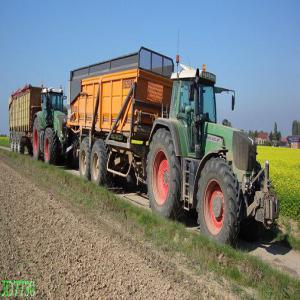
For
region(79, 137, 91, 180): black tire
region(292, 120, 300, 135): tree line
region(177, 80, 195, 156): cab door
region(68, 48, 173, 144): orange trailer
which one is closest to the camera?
region(177, 80, 195, 156): cab door

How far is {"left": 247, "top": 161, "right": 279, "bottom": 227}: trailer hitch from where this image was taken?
5469 mm

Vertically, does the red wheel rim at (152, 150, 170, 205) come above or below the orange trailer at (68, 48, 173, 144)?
below

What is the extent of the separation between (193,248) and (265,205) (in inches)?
45.2

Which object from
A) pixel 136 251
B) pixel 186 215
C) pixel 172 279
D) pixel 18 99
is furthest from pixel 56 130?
pixel 172 279

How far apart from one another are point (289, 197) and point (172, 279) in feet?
16.0

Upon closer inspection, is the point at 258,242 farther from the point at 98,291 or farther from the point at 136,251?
the point at 98,291

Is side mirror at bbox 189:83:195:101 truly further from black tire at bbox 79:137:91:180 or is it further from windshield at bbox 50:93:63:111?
windshield at bbox 50:93:63:111

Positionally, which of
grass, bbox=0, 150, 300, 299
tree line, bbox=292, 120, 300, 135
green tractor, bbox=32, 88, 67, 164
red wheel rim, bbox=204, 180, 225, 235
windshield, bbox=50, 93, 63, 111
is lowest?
grass, bbox=0, 150, 300, 299

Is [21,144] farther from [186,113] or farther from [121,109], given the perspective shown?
[186,113]

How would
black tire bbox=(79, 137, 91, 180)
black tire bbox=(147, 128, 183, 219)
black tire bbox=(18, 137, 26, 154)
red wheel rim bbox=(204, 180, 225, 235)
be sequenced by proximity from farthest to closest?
1. black tire bbox=(18, 137, 26, 154)
2. black tire bbox=(79, 137, 91, 180)
3. black tire bbox=(147, 128, 183, 219)
4. red wheel rim bbox=(204, 180, 225, 235)

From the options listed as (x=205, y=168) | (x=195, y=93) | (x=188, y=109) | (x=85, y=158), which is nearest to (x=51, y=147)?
(x=85, y=158)

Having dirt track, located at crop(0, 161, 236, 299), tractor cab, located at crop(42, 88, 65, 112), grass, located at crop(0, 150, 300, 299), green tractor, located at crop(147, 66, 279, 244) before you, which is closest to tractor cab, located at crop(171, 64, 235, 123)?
green tractor, located at crop(147, 66, 279, 244)

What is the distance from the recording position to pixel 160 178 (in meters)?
7.94

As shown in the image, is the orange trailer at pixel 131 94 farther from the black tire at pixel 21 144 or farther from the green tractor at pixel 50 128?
the black tire at pixel 21 144
